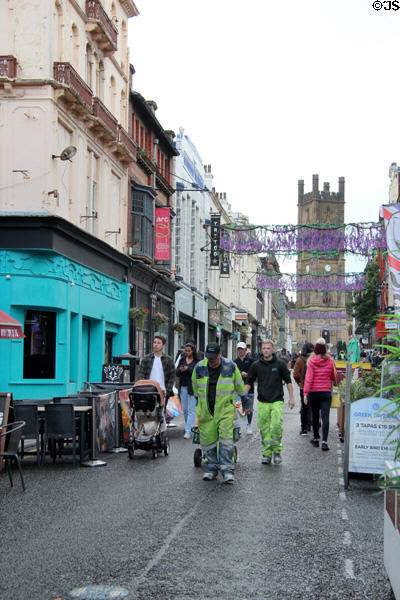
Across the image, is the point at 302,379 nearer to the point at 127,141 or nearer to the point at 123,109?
the point at 127,141

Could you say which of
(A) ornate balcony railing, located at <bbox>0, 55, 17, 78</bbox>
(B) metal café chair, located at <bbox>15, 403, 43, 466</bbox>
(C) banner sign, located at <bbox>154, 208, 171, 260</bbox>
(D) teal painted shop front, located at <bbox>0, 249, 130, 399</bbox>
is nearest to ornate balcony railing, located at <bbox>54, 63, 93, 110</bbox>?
(A) ornate balcony railing, located at <bbox>0, 55, 17, 78</bbox>

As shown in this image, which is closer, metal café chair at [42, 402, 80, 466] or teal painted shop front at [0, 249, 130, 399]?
metal café chair at [42, 402, 80, 466]

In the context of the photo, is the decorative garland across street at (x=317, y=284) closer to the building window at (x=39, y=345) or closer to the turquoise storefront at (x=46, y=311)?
the turquoise storefront at (x=46, y=311)

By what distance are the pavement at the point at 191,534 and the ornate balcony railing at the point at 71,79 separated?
1150 cm

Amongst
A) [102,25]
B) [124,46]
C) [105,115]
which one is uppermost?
[124,46]

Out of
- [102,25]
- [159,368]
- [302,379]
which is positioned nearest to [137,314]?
[102,25]

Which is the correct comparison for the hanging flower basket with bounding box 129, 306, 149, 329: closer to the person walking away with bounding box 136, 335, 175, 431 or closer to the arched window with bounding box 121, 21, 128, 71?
the arched window with bounding box 121, 21, 128, 71

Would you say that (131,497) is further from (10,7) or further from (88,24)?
(88,24)

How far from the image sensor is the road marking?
18.7ft

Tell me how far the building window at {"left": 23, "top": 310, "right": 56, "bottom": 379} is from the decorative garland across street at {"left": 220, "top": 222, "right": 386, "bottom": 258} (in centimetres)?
Answer: 1260

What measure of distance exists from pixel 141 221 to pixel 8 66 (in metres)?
9.46

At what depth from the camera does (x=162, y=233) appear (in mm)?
29734

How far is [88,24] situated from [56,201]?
6171 millimetres

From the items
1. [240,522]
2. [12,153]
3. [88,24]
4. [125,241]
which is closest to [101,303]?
[125,241]
